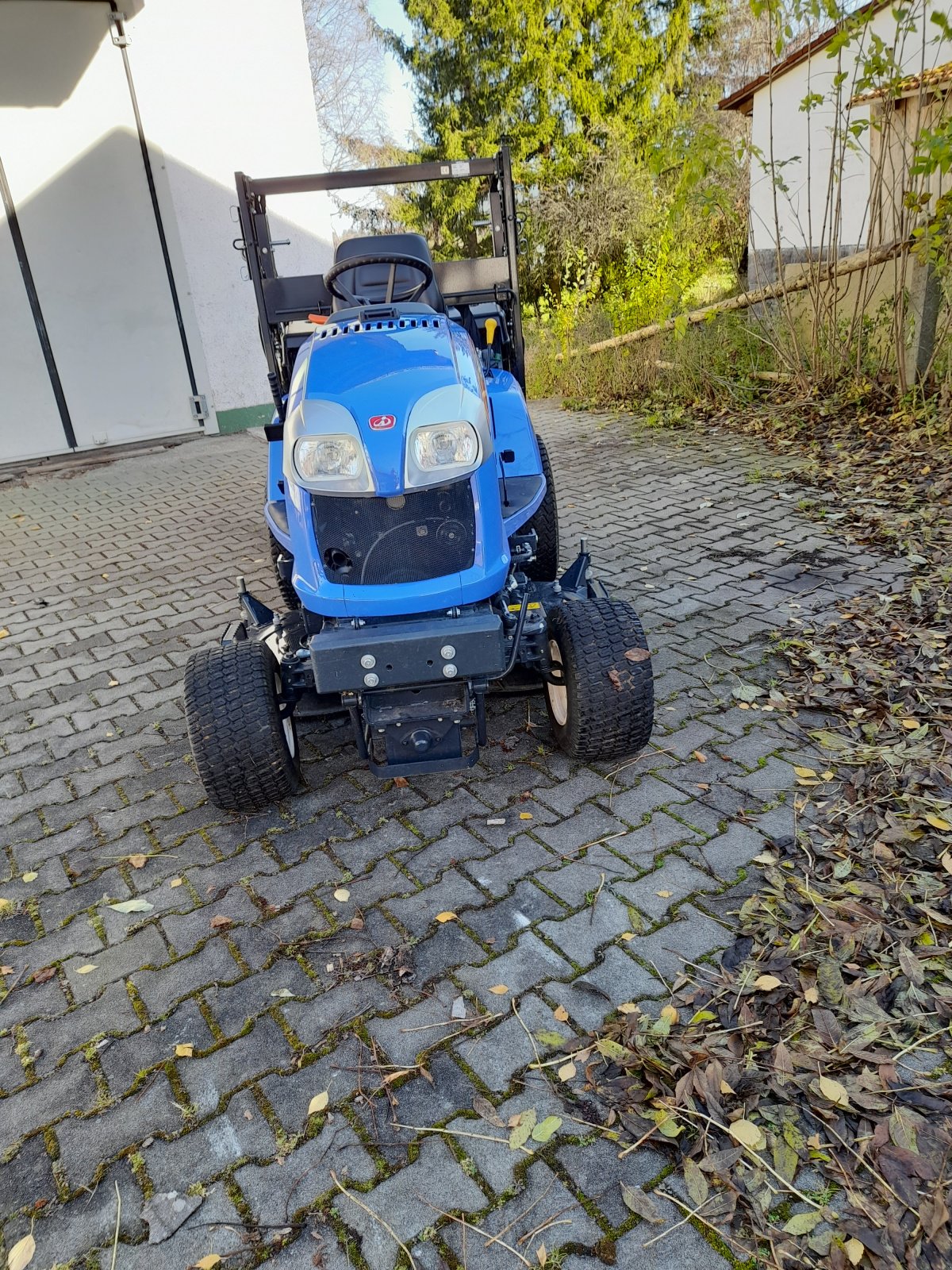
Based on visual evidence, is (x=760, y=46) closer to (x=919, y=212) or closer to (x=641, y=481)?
(x=919, y=212)

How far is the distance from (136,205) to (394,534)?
291 inches

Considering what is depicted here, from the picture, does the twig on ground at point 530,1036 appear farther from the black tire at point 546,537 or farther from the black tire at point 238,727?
the black tire at point 546,537

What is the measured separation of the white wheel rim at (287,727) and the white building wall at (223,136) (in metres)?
6.89

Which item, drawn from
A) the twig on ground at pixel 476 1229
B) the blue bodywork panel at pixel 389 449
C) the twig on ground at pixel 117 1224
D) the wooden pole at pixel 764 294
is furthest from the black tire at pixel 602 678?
the wooden pole at pixel 764 294

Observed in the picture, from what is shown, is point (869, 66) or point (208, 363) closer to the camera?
point (869, 66)

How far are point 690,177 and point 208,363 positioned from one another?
16.0 feet

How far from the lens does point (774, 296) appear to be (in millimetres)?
8094

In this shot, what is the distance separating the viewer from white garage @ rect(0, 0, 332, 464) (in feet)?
25.9

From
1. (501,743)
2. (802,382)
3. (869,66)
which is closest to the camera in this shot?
(501,743)

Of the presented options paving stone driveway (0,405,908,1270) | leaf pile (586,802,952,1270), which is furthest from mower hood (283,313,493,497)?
leaf pile (586,802,952,1270)

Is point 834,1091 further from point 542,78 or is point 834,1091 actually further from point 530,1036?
→ point 542,78

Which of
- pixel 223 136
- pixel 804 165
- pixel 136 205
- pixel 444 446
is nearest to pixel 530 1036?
pixel 444 446

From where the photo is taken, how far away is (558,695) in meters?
3.21

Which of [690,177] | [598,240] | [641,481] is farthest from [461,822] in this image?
[598,240]
